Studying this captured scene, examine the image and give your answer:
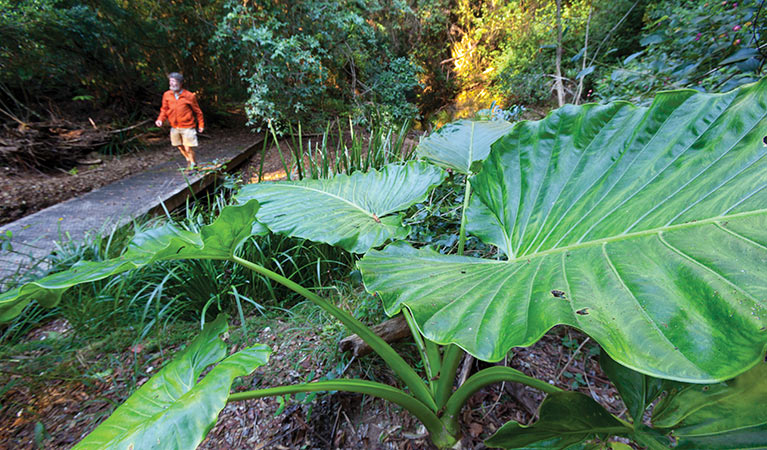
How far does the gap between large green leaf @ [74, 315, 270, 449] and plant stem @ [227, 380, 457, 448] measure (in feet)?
0.22

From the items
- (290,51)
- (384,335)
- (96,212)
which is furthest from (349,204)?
(290,51)

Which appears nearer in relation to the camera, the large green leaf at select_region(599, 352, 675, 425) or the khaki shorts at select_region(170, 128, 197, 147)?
the large green leaf at select_region(599, 352, 675, 425)

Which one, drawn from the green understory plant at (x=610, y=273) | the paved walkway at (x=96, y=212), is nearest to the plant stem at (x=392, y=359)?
the green understory plant at (x=610, y=273)

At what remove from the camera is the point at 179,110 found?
3.51 meters

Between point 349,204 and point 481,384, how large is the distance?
0.67m

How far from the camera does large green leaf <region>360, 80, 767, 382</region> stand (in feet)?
1.02

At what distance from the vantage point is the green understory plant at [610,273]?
32 centimetres

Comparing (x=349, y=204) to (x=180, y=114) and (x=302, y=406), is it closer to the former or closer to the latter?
(x=302, y=406)

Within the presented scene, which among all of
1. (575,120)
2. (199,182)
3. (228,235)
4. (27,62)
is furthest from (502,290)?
(27,62)

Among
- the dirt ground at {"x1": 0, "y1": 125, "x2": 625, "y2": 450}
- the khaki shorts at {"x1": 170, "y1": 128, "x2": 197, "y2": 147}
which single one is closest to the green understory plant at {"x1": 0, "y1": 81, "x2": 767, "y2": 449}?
the dirt ground at {"x1": 0, "y1": 125, "x2": 625, "y2": 450}

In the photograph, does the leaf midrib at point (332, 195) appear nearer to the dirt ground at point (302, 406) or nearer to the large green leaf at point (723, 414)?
the dirt ground at point (302, 406)

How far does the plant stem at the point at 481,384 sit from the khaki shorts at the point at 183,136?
4.06m

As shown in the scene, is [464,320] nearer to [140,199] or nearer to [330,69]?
[140,199]

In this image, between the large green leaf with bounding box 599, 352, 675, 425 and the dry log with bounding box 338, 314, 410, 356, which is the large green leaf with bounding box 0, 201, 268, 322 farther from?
the large green leaf with bounding box 599, 352, 675, 425
